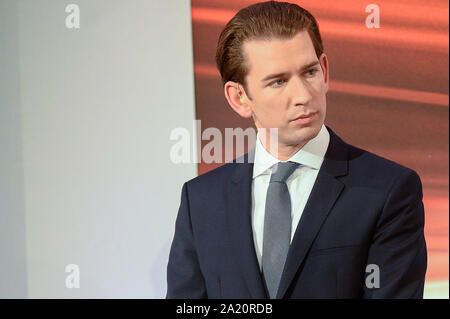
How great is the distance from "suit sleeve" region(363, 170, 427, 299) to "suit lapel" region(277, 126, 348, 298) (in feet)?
0.50

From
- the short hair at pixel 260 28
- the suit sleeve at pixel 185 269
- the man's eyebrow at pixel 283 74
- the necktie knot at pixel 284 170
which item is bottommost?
the suit sleeve at pixel 185 269

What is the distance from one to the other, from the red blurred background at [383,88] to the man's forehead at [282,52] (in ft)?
1.71

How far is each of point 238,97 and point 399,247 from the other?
64 cm

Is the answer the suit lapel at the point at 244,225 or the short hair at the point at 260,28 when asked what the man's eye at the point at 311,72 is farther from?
the suit lapel at the point at 244,225

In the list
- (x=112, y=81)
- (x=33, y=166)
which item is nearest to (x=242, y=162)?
(x=112, y=81)

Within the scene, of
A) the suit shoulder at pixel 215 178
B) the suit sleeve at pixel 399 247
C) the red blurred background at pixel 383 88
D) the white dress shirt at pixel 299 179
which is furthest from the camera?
the red blurred background at pixel 383 88

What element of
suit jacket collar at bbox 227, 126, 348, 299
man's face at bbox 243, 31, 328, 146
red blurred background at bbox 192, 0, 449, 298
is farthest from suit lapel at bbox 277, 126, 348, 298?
red blurred background at bbox 192, 0, 449, 298

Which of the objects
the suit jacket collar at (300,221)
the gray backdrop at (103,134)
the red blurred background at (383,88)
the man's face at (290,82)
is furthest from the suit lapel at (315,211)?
the gray backdrop at (103,134)

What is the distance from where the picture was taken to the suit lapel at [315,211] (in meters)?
1.83

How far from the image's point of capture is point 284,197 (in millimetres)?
1911

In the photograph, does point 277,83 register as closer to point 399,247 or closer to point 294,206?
point 294,206

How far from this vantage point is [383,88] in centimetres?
242

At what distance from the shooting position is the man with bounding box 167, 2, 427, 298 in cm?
181

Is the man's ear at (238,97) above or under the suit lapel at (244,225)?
above
